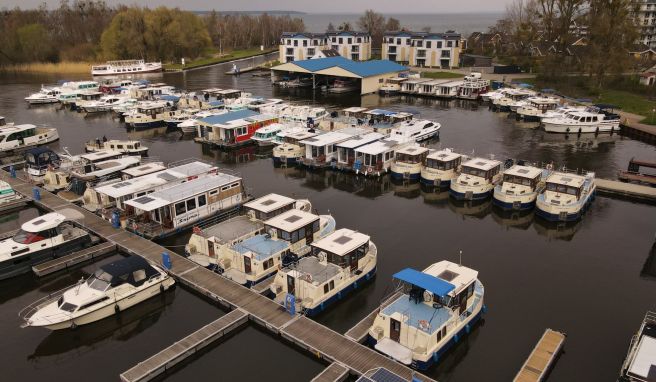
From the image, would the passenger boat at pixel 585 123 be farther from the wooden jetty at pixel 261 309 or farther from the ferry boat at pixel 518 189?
the wooden jetty at pixel 261 309

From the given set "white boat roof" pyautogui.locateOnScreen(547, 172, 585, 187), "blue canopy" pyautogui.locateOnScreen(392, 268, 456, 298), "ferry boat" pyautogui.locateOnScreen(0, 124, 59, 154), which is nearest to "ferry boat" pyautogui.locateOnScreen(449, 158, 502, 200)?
"white boat roof" pyautogui.locateOnScreen(547, 172, 585, 187)

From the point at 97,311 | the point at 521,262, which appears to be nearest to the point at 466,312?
the point at 521,262

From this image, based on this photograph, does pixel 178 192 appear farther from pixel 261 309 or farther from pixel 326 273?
pixel 326 273

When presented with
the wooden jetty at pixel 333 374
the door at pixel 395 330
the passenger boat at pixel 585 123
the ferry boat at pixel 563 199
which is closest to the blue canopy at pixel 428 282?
the door at pixel 395 330

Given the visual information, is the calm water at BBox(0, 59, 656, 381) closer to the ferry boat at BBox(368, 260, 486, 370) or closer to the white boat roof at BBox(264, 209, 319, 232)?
the ferry boat at BBox(368, 260, 486, 370)

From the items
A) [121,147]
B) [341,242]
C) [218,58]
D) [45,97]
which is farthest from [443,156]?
[218,58]

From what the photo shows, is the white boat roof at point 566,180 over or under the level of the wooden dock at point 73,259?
over

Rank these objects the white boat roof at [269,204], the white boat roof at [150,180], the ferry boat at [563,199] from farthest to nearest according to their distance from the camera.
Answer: the ferry boat at [563,199]
the white boat roof at [150,180]
the white boat roof at [269,204]
